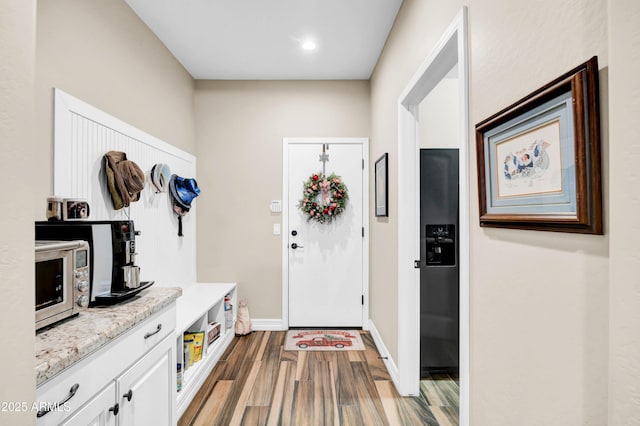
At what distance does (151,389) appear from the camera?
1.39m

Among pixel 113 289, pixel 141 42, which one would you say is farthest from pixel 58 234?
pixel 141 42

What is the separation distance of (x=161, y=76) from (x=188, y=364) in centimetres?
236

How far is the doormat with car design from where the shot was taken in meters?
2.99

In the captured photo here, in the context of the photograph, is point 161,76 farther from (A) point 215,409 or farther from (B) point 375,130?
(A) point 215,409

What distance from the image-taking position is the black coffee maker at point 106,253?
50.3 inches

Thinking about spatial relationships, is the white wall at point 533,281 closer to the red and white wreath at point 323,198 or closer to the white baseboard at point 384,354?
the white baseboard at point 384,354

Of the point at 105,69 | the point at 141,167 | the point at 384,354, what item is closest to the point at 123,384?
the point at 141,167

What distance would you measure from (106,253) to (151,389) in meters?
0.63

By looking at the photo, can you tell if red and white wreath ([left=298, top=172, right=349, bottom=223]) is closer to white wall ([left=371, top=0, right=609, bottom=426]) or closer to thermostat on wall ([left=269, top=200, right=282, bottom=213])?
thermostat on wall ([left=269, top=200, right=282, bottom=213])

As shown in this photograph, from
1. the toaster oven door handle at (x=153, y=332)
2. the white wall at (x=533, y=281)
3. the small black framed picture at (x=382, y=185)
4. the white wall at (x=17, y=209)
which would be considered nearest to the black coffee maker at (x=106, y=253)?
the toaster oven door handle at (x=153, y=332)

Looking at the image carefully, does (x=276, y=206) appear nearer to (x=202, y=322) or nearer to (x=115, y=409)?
(x=202, y=322)

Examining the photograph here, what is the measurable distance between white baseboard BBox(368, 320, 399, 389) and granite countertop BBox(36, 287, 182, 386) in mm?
1737

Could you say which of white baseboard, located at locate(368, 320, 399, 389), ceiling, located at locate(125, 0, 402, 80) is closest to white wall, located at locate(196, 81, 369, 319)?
ceiling, located at locate(125, 0, 402, 80)

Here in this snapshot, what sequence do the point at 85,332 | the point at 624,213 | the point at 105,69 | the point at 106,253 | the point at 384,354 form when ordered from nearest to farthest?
1. the point at 624,213
2. the point at 85,332
3. the point at 106,253
4. the point at 105,69
5. the point at 384,354
